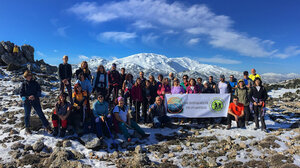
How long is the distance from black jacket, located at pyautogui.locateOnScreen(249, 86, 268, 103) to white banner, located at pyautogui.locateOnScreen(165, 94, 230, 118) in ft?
4.74

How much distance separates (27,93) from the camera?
7969mm

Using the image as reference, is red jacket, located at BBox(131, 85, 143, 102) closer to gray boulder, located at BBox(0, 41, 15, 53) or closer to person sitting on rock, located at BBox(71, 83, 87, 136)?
person sitting on rock, located at BBox(71, 83, 87, 136)

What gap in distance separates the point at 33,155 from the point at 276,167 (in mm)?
9013

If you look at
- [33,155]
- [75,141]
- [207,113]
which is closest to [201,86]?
[207,113]

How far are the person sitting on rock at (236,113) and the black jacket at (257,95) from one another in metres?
0.74

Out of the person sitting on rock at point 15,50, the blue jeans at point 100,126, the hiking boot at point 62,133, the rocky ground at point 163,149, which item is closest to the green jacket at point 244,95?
the rocky ground at point 163,149

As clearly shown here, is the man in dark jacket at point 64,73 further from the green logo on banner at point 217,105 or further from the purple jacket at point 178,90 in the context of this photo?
the green logo on banner at point 217,105

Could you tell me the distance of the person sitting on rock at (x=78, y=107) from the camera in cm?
856

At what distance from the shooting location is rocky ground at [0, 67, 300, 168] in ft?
21.5

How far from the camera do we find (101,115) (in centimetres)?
831

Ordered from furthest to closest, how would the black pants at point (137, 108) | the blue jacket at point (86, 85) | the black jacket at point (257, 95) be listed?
1. the black pants at point (137, 108)
2. the black jacket at point (257, 95)
3. the blue jacket at point (86, 85)

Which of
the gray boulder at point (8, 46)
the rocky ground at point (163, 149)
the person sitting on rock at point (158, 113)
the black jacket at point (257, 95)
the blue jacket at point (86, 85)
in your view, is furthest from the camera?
the gray boulder at point (8, 46)

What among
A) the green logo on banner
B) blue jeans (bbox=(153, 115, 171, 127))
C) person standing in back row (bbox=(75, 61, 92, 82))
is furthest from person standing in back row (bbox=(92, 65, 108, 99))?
the green logo on banner

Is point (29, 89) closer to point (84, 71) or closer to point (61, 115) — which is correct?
point (61, 115)
